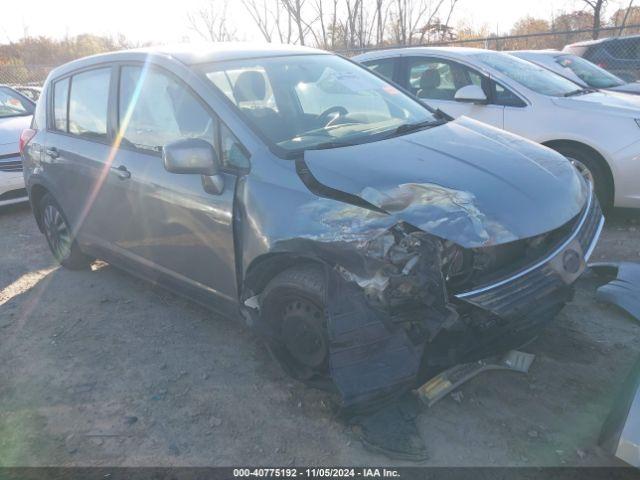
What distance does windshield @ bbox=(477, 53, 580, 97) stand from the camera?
534 cm

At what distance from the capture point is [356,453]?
245 centimetres

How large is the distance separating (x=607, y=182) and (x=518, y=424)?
308cm

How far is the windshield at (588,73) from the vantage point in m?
6.79

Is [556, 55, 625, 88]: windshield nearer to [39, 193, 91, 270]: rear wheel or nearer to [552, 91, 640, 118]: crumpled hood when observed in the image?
[552, 91, 640, 118]: crumpled hood

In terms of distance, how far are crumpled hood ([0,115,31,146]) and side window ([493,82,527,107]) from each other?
5.78 metres

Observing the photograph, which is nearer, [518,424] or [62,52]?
[518,424]

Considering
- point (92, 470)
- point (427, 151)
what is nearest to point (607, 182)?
point (427, 151)

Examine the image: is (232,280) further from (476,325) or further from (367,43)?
(367,43)

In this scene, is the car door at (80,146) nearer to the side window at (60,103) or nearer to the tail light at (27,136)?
the side window at (60,103)

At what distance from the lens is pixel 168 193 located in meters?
3.21

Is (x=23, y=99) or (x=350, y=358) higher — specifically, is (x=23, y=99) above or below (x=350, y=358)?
above

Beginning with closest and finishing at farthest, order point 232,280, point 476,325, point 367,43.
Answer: point 476,325 → point 232,280 → point 367,43

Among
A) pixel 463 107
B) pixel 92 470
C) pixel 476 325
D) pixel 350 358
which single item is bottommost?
pixel 92 470

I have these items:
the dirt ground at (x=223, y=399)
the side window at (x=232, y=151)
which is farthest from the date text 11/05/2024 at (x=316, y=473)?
the side window at (x=232, y=151)
